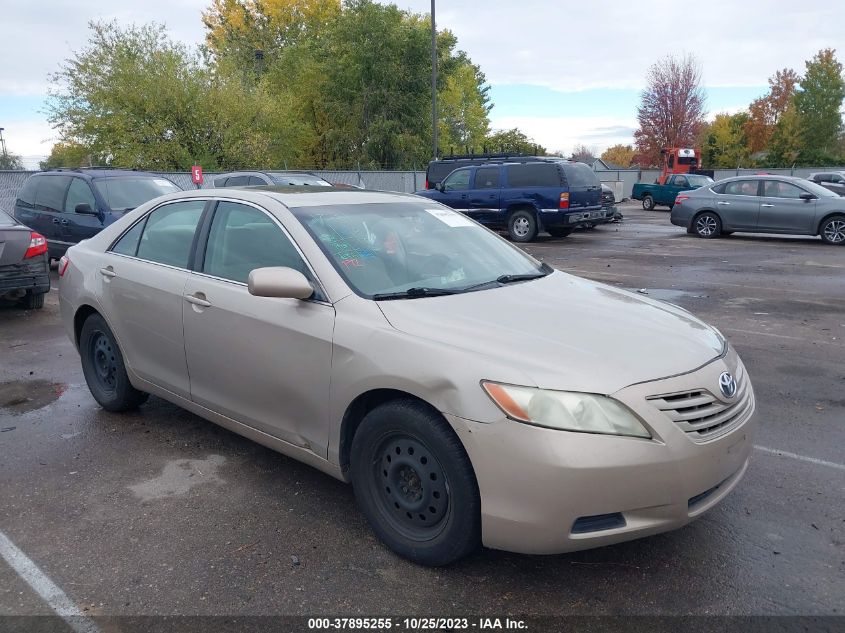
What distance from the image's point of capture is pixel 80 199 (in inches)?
439

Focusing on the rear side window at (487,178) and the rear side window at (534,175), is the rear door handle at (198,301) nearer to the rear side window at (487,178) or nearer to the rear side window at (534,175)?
the rear side window at (534,175)

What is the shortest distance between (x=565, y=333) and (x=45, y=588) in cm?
248

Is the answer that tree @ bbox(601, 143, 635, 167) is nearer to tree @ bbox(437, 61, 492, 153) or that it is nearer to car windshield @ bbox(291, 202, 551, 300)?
tree @ bbox(437, 61, 492, 153)

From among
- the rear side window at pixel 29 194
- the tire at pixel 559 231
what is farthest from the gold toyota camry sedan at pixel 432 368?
the tire at pixel 559 231

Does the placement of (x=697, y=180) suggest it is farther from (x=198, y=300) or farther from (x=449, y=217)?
(x=198, y=300)

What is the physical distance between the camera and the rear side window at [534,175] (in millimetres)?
16234

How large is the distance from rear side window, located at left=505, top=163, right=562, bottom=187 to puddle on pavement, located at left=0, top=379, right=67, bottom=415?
12.5m

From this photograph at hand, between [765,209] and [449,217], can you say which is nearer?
[449,217]

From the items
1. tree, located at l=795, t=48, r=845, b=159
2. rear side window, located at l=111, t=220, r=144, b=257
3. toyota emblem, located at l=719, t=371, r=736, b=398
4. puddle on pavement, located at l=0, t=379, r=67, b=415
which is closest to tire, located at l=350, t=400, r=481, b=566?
toyota emblem, located at l=719, t=371, r=736, b=398

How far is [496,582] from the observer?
300cm

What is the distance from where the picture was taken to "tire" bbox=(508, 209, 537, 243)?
16.5m

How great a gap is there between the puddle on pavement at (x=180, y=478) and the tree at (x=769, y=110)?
61.7 m

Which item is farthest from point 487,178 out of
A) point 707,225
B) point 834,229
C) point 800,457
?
point 800,457

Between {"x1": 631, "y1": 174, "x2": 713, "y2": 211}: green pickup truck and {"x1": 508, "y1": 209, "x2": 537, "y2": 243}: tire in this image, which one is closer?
{"x1": 508, "y1": 209, "x2": 537, "y2": 243}: tire
